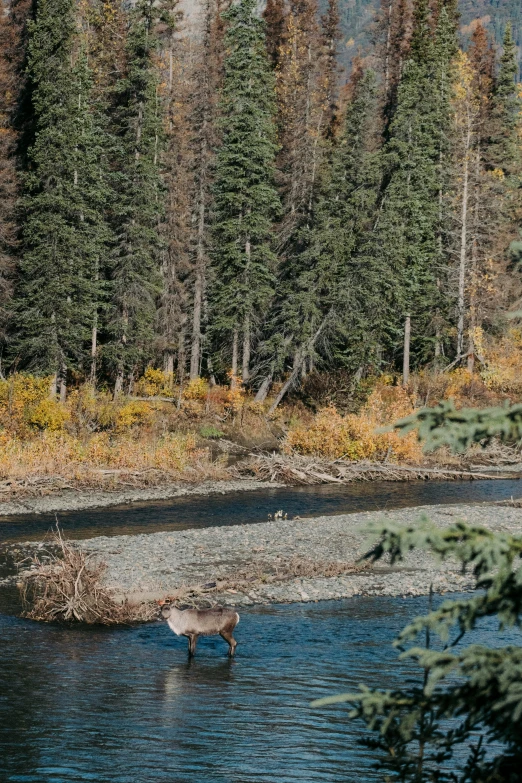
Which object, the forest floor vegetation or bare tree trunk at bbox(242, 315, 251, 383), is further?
bare tree trunk at bbox(242, 315, 251, 383)

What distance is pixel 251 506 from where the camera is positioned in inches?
1162

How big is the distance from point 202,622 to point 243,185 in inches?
1274

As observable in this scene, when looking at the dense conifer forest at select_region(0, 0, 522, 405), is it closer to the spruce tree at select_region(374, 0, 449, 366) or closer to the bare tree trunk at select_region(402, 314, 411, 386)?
the spruce tree at select_region(374, 0, 449, 366)

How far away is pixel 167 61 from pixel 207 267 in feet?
54.5

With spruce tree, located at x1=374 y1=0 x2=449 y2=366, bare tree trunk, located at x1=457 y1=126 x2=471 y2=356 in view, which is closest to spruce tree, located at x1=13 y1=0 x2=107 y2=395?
spruce tree, located at x1=374 y1=0 x2=449 y2=366

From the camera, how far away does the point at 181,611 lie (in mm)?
14953

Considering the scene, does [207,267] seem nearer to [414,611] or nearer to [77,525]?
[77,525]

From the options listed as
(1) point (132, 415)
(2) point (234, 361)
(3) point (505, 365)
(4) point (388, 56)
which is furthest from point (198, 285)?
(4) point (388, 56)

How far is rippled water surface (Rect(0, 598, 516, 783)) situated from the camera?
1105 centimetres

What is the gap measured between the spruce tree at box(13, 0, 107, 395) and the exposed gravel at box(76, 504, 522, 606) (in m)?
16.4

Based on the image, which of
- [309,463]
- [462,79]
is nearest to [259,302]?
[309,463]

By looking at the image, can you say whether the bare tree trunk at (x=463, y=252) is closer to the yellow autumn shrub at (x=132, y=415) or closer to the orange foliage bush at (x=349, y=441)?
the orange foliage bush at (x=349, y=441)

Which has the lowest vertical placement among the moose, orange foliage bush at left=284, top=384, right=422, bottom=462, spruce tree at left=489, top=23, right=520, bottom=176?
the moose

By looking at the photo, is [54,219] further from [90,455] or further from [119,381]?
[90,455]
